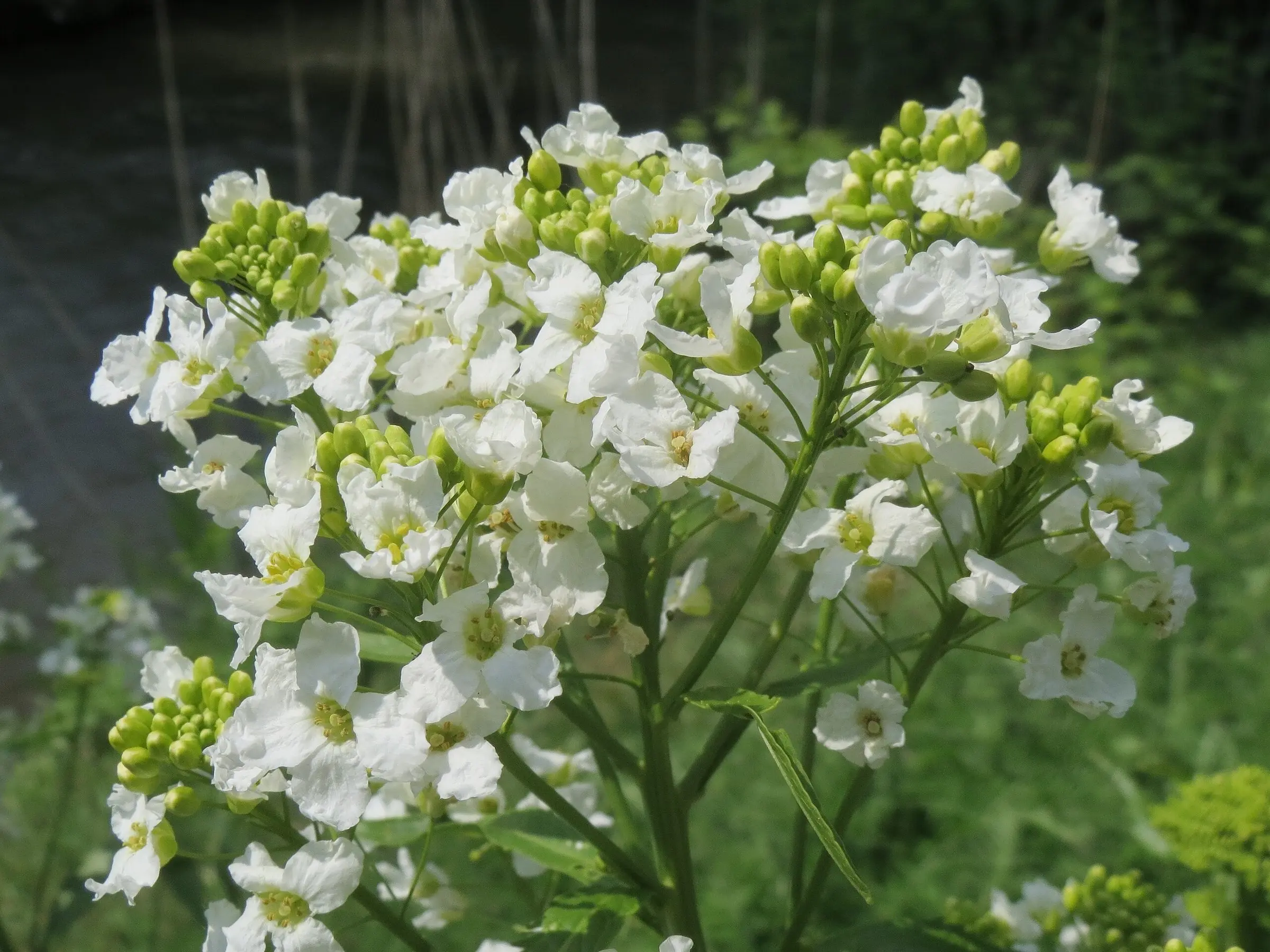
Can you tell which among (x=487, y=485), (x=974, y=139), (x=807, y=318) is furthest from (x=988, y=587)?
(x=974, y=139)

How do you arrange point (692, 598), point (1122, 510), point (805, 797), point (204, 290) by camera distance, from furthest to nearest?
point (692, 598)
point (204, 290)
point (1122, 510)
point (805, 797)

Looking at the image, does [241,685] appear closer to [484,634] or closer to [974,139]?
[484,634]

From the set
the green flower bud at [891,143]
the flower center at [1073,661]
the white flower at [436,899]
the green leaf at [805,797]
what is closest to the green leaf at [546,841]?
the white flower at [436,899]

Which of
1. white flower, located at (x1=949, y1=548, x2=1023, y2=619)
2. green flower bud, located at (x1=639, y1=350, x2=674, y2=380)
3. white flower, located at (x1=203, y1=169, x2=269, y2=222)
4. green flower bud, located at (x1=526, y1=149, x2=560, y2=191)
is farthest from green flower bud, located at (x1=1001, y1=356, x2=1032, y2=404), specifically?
white flower, located at (x1=203, y1=169, x2=269, y2=222)

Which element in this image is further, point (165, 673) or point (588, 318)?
point (165, 673)

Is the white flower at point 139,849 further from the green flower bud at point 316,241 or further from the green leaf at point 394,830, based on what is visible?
the green flower bud at point 316,241

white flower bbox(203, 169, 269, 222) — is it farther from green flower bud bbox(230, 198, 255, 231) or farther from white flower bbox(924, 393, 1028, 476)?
white flower bbox(924, 393, 1028, 476)
